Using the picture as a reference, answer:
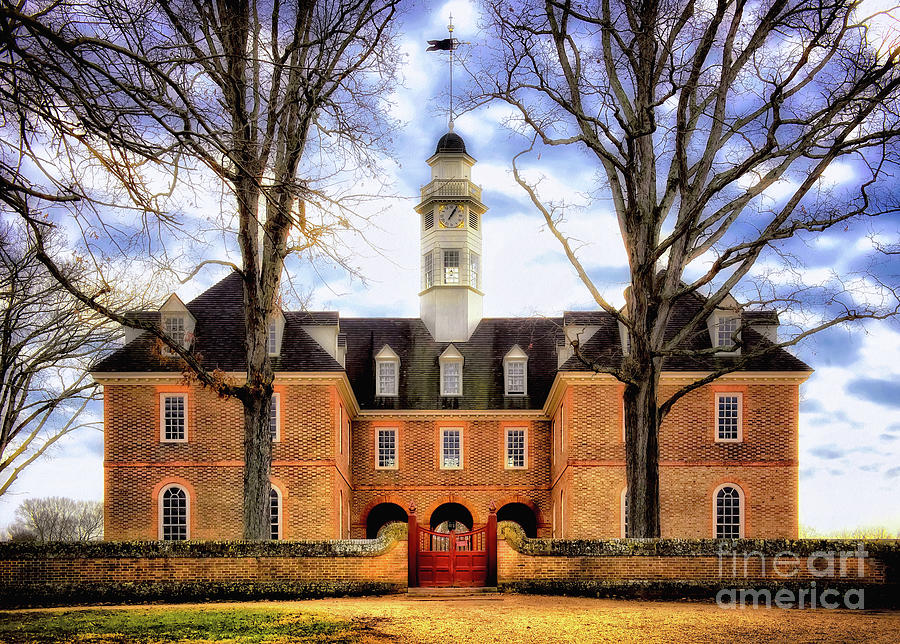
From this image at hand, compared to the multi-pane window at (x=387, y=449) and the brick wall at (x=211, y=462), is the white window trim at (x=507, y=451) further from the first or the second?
the brick wall at (x=211, y=462)

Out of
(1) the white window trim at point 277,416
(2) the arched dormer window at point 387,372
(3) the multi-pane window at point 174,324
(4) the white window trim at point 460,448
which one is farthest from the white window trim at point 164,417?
(4) the white window trim at point 460,448

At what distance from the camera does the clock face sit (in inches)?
1628

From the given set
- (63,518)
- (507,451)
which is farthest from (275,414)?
(63,518)

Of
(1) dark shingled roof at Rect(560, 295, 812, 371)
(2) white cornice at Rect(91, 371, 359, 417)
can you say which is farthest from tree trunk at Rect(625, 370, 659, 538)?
(2) white cornice at Rect(91, 371, 359, 417)

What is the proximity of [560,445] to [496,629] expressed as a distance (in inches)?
825

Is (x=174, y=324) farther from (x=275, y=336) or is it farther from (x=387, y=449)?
(x=387, y=449)

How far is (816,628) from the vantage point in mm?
12469

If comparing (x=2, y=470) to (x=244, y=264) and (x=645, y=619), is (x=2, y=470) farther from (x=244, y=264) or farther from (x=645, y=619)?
(x=645, y=619)

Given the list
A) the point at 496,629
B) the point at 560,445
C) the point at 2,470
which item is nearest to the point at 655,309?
the point at 496,629

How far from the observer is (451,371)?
123 feet

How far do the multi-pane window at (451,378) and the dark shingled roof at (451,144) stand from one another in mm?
10097

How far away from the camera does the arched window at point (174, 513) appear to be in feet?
97.8

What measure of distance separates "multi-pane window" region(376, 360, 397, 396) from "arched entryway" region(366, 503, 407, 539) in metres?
4.26

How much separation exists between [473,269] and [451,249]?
51.8 inches
